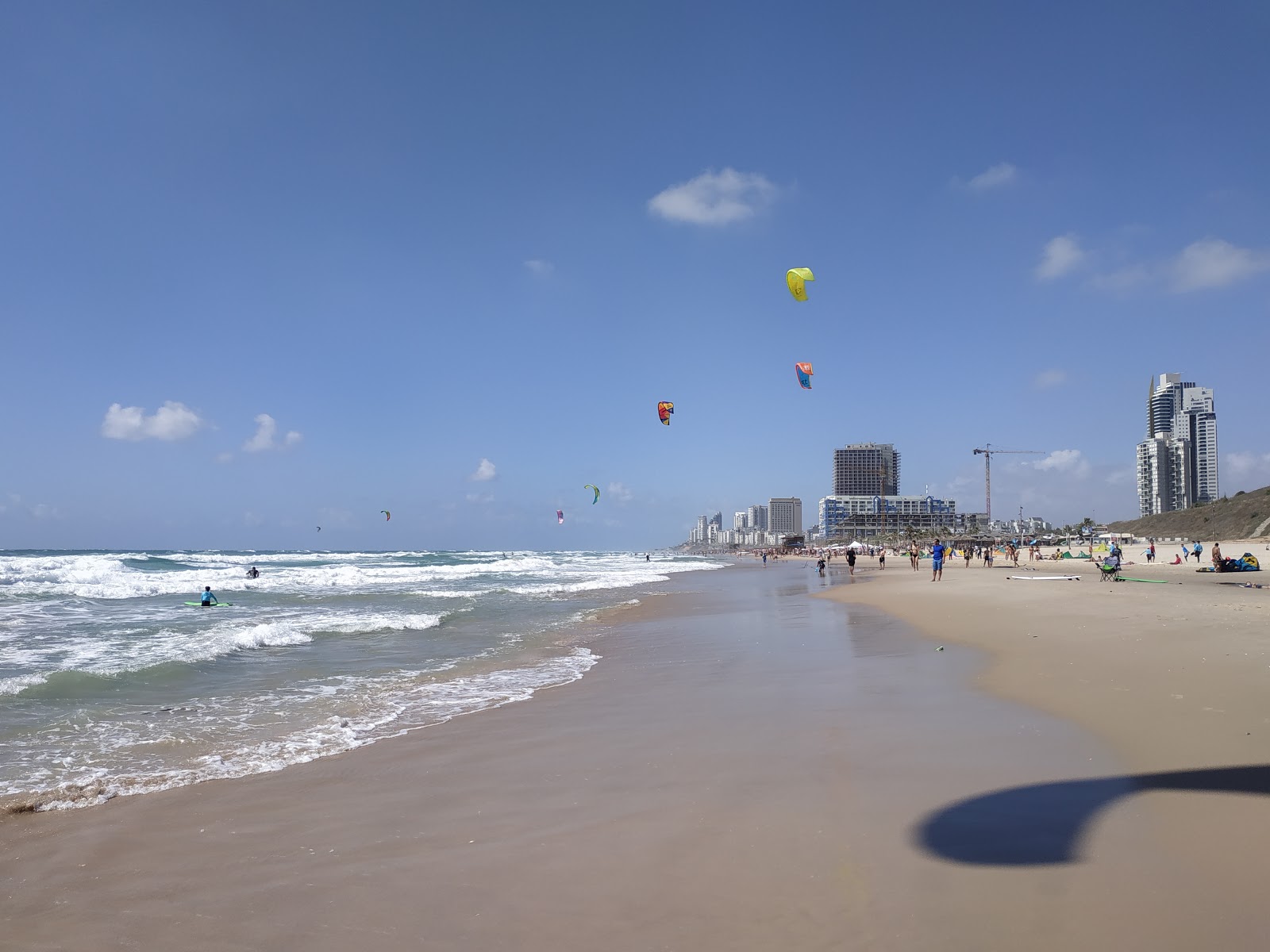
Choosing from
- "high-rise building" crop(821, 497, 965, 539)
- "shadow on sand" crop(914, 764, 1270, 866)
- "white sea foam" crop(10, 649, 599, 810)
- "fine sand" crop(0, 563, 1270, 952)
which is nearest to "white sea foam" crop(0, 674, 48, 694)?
"white sea foam" crop(10, 649, 599, 810)

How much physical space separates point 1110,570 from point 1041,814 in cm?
2230

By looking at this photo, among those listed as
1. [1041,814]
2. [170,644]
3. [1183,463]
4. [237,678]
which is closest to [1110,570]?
[1041,814]

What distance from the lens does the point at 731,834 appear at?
12.4 ft

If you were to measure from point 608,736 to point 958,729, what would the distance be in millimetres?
2747

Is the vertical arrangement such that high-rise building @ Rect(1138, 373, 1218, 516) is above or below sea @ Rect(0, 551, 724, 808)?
above

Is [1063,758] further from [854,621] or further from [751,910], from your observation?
[854,621]

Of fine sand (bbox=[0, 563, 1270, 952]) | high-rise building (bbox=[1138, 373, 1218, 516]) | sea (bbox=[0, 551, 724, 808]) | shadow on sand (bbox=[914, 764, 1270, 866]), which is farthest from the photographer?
high-rise building (bbox=[1138, 373, 1218, 516])

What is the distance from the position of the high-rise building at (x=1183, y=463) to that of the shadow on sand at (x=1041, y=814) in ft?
482

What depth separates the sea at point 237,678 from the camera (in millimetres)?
6016

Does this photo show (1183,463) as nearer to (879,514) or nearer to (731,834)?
(879,514)

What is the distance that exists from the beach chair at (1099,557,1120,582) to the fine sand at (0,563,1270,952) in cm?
1700

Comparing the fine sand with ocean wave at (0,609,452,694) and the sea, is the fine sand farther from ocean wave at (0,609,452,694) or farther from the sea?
ocean wave at (0,609,452,694)

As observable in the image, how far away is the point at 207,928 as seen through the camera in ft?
10.3

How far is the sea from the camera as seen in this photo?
602cm
